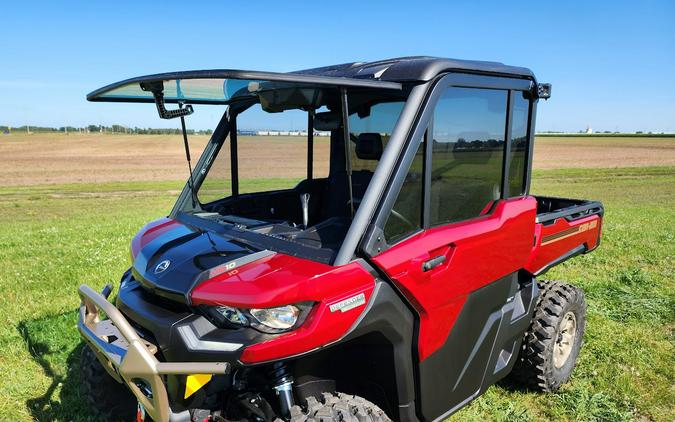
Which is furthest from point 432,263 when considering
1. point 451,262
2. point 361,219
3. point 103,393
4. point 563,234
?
point 103,393

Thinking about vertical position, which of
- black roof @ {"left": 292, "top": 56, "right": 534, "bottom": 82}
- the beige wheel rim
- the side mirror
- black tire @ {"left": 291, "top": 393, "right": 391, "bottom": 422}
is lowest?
the beige wheel rim

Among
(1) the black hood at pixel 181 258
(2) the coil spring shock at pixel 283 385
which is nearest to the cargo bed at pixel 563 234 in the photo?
(2) the coil spring shock at pixel 283 385

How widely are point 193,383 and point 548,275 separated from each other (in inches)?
219

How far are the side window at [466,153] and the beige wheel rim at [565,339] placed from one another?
1.55 metres

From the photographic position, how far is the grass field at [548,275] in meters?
3.64

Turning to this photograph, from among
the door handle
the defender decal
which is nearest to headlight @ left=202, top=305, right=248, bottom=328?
the defender decal

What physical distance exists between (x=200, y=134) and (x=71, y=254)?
4.47 meters

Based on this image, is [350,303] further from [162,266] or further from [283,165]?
[283,165]

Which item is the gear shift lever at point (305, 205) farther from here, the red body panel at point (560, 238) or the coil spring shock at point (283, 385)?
the red body panel at point (560, 238)

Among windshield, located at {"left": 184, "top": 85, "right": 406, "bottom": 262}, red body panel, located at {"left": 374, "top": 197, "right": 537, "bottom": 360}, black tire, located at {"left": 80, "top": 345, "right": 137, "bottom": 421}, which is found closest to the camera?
red body panel, located at {"left": 374, "top": 197, "right": 537, "bottom": 360}

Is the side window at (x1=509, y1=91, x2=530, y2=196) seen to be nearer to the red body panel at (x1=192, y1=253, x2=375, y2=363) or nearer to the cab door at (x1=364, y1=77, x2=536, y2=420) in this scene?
the cab door at (x1=364, y1=77, x2=536, y2=420)

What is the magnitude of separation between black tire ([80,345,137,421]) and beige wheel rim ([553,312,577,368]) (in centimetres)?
312

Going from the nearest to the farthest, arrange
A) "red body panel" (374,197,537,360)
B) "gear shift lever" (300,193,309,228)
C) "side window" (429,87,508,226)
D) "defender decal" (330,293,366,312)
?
"defender decal" (330,293,366,312), "red body panel" (374,197,537,360), "side window" (429,87,508,226), "gear shift lever" (300,193,309,228)

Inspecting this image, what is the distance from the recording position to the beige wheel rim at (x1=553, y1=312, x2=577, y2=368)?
397 cm
